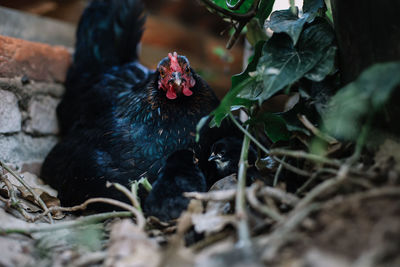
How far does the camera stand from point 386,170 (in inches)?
35.4


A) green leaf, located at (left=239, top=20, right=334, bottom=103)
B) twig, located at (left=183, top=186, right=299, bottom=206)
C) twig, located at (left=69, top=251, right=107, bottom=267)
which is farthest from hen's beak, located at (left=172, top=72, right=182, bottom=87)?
twig, located at (left=69, top=251, right=107, bottom=267)

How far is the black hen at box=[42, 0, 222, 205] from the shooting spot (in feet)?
5.79

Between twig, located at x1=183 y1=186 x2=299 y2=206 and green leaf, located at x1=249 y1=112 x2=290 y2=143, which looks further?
green leaf, located at x1=249 y1=112 x2=290 y2=143

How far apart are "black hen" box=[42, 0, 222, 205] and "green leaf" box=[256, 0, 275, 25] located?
19.0 inches

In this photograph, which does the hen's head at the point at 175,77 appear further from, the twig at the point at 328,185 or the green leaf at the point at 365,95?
the twig at the point at 328,185

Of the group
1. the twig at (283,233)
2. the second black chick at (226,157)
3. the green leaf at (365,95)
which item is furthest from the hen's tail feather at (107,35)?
the twig at (283,233)

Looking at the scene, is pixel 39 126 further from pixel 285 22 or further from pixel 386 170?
pixel 386 170

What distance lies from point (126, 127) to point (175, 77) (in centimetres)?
42

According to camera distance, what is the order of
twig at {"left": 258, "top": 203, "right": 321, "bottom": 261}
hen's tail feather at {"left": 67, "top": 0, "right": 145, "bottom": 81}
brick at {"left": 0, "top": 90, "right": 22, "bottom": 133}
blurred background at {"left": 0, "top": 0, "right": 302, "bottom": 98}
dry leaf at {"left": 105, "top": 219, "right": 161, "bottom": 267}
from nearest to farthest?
twig at {"left": 258, "top": 203, "right": 321, "bottom": 261} → dry leaf at {"left": 105, "top": 219, "right": 161, "bottom": 267} → brick at {"left": 0, "top": 90, "right": 22, "bottom": 133} → hen's tail feather at {"left": 67, "top": 0, "right": 145, "bottom": 81} → blurred background at {"left": 0, "top": 0, "right": 302, "bottom": 98}

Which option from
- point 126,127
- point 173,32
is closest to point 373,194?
point 126,127

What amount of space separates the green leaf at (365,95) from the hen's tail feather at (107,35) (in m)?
2.20

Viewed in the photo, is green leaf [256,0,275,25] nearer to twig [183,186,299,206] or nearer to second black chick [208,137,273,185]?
second black chick [208,137,273,185]

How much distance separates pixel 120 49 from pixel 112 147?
1324 millimetres

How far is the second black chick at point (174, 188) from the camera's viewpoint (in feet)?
4.09
